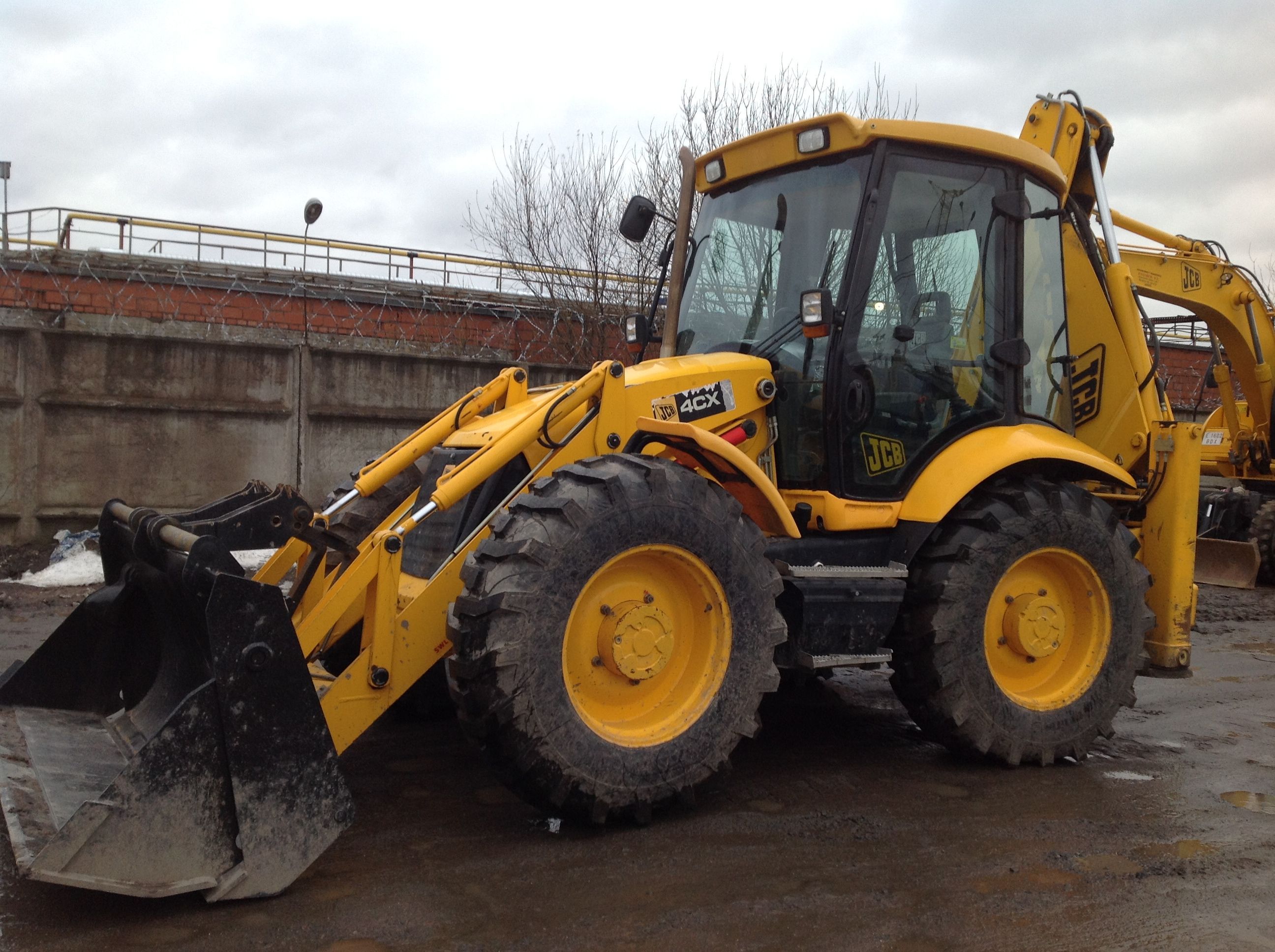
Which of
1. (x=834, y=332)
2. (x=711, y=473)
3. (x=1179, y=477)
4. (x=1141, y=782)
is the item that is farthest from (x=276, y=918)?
(x=1179, y=477)

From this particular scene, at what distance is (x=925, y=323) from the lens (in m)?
4.85

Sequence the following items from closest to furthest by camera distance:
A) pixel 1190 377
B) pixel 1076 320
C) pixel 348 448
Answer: pixel 1076 320 → pixel 348 448 → pixel 1190 377

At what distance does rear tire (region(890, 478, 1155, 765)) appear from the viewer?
4562 millimetres

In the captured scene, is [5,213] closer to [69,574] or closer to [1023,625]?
[69,574]

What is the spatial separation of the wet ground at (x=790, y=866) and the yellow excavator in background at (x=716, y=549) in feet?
0.62

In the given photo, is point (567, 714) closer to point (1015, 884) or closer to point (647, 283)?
point (1015, 884)

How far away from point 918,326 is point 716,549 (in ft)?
5.31

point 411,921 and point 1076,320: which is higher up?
point 1076,320

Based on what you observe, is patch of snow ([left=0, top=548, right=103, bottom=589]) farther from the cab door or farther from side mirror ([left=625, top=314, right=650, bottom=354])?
the cab door

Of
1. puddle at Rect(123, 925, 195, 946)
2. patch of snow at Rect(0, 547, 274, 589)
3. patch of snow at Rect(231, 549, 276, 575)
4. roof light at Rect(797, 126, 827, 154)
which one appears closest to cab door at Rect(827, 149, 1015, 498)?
roof light at Rect(797, 126, 827, 154)

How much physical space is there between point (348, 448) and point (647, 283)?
4647 mm

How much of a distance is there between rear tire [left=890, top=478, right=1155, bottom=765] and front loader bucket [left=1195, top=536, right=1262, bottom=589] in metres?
7.10

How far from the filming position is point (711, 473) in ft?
14.5

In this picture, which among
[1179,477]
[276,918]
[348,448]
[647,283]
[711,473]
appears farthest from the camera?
[647,283]
